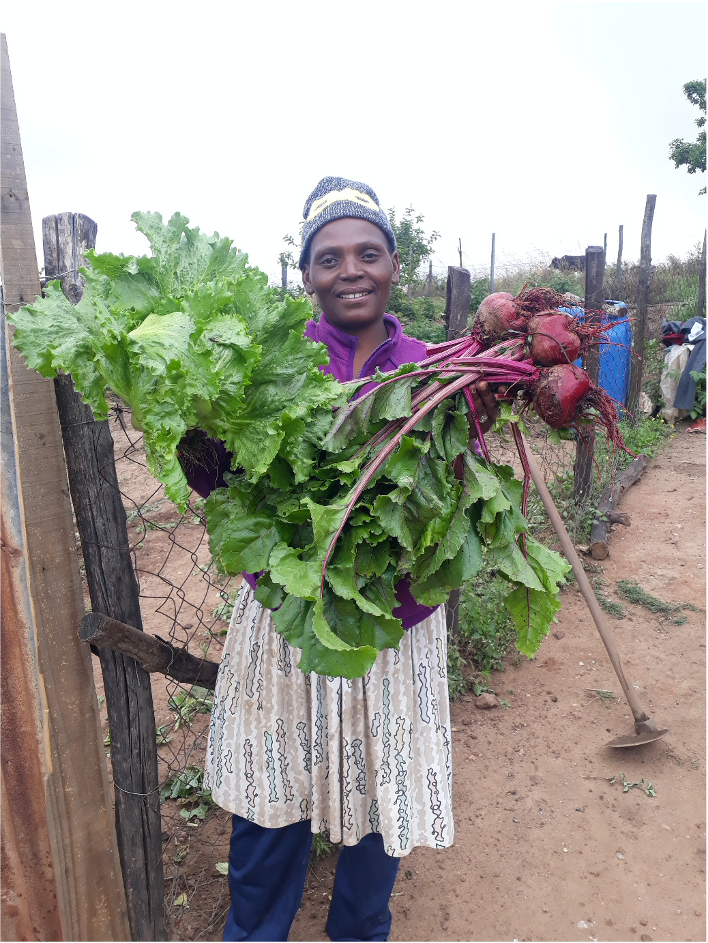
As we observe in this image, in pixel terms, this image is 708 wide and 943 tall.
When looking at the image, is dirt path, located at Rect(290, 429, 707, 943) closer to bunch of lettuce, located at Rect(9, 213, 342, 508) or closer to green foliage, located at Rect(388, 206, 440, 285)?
bunch of lettuce, located at Rect(9, 213, 342, 508)

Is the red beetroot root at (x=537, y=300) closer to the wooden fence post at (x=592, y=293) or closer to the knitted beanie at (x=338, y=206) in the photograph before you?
the knitted beanie at (x=338, y=206)

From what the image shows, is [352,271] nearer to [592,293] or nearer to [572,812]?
[572,812]

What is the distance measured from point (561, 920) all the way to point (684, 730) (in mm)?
1480

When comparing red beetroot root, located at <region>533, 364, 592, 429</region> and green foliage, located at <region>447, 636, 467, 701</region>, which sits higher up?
red beetroot root, located at <region>533, 364, 592, 429</region>

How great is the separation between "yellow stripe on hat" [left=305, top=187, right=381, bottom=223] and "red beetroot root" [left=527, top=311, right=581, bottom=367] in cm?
70

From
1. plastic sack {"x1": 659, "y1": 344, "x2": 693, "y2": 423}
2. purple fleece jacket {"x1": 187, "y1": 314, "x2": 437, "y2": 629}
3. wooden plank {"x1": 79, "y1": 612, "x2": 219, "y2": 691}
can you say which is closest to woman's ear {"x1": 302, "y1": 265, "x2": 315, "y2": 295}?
purple fleece jacket {"x1": 187, "y1": 314, "x2": 437, "y2": 629}

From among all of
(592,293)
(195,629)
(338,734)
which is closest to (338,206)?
(338,734)

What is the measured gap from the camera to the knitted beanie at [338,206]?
2.01 metres

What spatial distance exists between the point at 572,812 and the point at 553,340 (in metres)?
2.41

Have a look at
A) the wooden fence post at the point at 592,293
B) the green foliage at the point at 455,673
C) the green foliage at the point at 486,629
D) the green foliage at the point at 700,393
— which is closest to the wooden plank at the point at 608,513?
the wooden fence post at the point at 592,293

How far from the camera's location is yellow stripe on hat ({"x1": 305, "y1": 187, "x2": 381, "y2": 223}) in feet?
6.69

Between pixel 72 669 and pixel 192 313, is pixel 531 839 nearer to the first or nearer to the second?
pixel 72 669

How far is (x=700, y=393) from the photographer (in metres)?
8.90

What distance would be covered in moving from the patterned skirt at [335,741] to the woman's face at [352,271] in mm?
947
